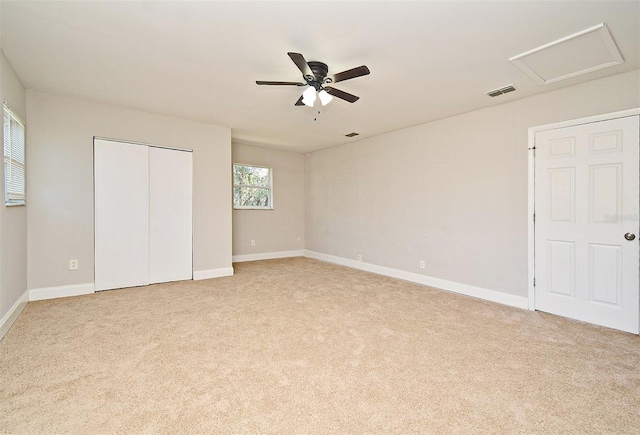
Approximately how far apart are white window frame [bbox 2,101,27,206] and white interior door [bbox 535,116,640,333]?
5.62 meters

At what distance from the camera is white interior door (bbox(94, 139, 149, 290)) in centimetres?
394

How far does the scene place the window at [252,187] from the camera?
641cm

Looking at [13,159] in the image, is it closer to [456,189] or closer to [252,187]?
[252,187]

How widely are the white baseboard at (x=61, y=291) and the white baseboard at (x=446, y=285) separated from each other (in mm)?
4220

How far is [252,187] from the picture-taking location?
6.61 metres

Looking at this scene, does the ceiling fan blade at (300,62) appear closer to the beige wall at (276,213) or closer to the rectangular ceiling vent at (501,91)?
the rectangular ceiling vent at (501,91)

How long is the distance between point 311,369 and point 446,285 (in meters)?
2.92

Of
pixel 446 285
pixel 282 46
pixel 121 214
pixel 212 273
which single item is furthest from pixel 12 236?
pixel 446 285

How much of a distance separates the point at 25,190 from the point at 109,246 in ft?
3.58

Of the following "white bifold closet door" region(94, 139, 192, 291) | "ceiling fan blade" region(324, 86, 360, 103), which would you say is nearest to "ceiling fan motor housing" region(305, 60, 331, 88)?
"ceiling fan blade" region(324, 86, 360, 103)

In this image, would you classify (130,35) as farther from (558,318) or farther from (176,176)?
(558,318)

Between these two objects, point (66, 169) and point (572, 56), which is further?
point (66, 169)

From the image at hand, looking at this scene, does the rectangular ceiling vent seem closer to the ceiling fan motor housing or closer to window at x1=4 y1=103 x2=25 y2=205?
the ceiling fan motor housing

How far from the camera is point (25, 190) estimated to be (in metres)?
3.42
